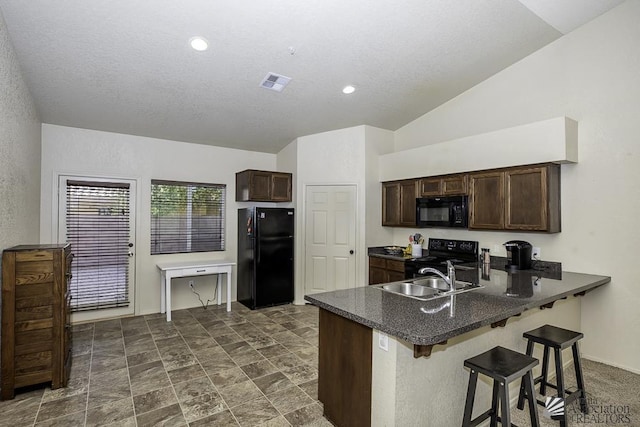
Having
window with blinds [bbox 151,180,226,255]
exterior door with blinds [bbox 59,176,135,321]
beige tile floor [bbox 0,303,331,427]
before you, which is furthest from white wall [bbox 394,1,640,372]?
exterior door with blinds [bbox 59,176,135,321]

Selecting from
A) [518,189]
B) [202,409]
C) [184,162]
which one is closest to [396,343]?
[202,409]

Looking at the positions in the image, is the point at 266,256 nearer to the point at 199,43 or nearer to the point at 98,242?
the point at 98,242

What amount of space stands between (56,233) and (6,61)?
8.01 feet

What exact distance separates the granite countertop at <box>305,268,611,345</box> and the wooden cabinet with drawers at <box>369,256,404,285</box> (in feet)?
4.92

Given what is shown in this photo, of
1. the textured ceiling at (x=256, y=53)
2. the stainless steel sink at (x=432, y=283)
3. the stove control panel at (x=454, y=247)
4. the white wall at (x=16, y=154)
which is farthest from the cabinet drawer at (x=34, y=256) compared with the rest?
the stove control panel at (x=454, y=247)

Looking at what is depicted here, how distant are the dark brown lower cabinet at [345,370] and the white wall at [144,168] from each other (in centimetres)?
348

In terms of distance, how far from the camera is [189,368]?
10.2 feet

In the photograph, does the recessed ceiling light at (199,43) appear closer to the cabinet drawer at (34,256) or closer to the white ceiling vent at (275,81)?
the white ceiling vent at (275,81)

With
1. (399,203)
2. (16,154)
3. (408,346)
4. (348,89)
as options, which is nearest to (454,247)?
(399,203)

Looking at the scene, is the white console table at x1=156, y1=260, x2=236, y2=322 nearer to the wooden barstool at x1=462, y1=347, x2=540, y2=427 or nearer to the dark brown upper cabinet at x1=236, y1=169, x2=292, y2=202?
the dark brown upper cabinet at x1=236, y1=169, x2=292, y2=202

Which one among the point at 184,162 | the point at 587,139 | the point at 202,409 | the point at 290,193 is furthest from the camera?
the point at 290,193

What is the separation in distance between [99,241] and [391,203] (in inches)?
165

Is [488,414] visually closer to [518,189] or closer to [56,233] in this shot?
[518,189]

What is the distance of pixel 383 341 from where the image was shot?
1830 mm
